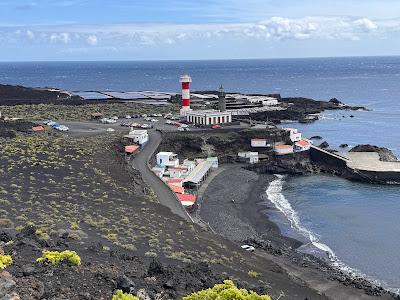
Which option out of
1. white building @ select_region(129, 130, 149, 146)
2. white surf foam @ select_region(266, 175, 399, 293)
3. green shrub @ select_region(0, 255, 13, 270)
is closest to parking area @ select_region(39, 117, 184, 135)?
white building @ select_region(129, 130, 149, 146)

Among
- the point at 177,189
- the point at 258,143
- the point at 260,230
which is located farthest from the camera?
the point at 258,143

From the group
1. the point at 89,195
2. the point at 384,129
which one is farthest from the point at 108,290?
the point at 384,129

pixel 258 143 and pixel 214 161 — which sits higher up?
pixel 258 143

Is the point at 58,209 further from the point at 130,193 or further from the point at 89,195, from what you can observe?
the point at 130,193

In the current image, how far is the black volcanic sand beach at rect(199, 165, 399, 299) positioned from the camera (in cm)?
3127

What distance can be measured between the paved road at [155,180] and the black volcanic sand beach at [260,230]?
334 cm

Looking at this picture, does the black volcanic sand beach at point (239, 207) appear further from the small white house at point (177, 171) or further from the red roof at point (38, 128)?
the red roof at point (38, 128)

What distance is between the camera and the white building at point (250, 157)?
225ft

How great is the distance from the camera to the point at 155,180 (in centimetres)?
5031

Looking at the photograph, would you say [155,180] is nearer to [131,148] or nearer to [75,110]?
[131,148]

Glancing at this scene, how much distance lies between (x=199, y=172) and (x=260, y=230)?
17.1m

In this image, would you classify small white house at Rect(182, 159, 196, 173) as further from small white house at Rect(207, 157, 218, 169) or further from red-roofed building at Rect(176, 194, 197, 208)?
red-roofed building at Rect(176, 194, 197, 208)

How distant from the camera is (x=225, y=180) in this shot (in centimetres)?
6078

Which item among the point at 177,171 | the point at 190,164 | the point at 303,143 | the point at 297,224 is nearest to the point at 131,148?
the point at 177,171
